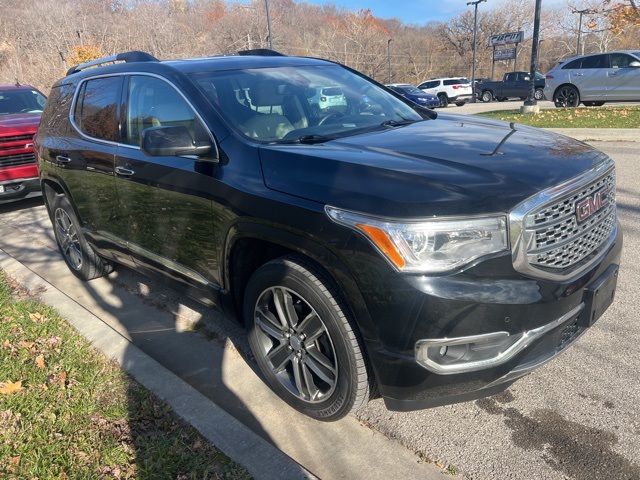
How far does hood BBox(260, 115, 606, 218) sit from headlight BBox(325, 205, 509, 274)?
46mm

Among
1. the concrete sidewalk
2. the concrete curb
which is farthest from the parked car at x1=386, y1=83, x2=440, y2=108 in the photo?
the concrete curb

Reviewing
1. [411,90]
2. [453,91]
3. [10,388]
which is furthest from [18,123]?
[453,91]

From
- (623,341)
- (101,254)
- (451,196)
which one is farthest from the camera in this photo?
(101,254)

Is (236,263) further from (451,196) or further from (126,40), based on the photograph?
(126,40)

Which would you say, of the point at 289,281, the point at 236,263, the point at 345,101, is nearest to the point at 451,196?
the point at 289,281

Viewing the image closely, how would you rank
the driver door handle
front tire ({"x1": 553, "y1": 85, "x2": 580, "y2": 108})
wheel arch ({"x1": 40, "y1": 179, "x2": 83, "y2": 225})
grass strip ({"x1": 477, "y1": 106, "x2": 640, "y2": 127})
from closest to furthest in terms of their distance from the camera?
the driver door handle < wheel arch ({"x1": 40, "y1": 179, "x2": 83, "y2": 225}) < grass strip ({"x1": 477, "y1": 106, "x2": 640, "y2": 127}) < front tire ({"x1": 553, "y1": 85, "x2": 580, "y2": 108})

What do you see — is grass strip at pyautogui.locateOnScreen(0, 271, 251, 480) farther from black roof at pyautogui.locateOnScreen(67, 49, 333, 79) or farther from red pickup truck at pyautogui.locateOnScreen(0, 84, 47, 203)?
red pickup truck at pyautogui.locateOnScreen(0, 84, 47, 203)

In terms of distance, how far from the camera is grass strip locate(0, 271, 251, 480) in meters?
2.41

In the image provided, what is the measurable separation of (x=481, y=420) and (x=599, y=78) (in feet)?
55.7

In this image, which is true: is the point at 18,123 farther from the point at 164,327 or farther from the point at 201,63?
the point at 201,63

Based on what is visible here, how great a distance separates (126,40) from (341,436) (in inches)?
1968

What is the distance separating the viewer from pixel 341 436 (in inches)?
106

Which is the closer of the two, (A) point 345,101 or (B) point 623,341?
(B) point 623,341

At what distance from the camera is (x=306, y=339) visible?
105 inches
